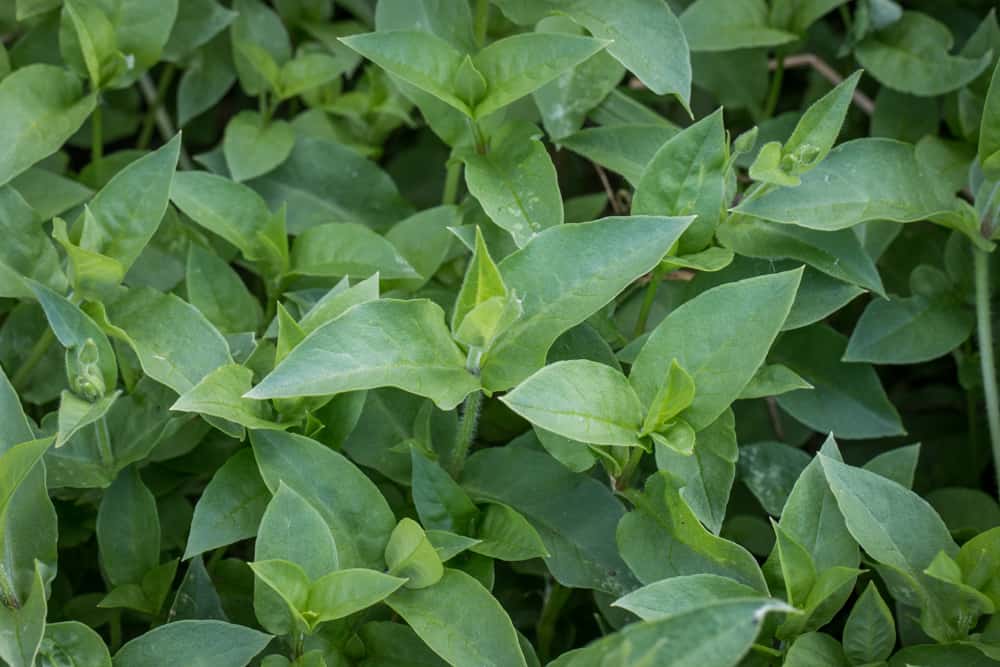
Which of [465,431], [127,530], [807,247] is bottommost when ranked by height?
[127,530]

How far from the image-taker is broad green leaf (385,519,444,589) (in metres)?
0.93

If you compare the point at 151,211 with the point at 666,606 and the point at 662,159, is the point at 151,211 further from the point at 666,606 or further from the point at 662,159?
the point at 666,606

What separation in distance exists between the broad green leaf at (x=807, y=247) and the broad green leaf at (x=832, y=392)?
4.9 inches

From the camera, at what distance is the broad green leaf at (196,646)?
92 centimetres

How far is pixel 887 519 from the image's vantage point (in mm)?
973

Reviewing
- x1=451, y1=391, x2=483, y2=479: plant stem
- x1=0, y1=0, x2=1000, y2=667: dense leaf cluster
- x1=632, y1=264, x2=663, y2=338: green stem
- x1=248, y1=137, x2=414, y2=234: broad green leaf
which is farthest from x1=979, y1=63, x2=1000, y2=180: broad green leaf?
x1=248, y1=137, x2=414, y2=234: broad green leaf

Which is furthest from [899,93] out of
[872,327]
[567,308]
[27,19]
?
[27,19]

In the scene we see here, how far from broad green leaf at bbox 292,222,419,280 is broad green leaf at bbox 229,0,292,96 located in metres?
0.33

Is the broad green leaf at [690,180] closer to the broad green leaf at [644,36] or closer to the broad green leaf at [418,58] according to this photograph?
the broad green leaf at [644,36]

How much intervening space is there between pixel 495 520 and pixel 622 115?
22.1 inches

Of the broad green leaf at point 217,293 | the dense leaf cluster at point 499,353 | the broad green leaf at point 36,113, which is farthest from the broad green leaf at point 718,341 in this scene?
the broad green leaf at point 36,113

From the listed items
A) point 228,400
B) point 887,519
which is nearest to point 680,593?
point 887,519

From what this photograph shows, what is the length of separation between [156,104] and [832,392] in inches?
39.1

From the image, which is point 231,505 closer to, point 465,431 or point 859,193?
point 465,431
